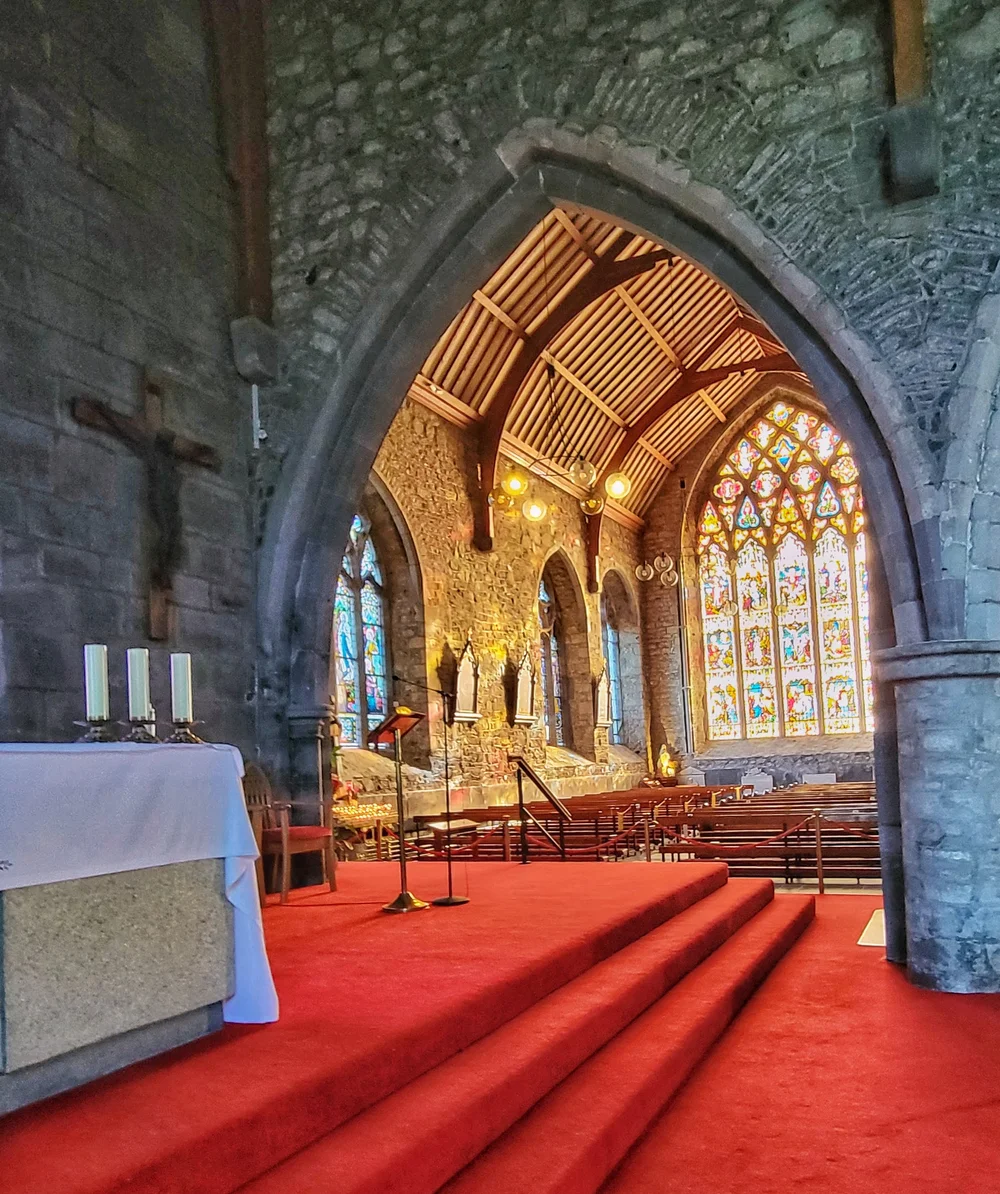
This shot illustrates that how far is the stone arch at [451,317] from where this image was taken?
16.3ft

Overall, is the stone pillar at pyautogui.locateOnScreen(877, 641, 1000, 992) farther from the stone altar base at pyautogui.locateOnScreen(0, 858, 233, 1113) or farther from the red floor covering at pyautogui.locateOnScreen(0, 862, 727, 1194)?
the stone altar base at pyautogui.locateOnScreen(0, 858, 233, 1113)

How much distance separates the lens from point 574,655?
51.2 ft

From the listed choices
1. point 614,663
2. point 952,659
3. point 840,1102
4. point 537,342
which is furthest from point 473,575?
point 840,1102

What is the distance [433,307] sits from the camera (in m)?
6.16

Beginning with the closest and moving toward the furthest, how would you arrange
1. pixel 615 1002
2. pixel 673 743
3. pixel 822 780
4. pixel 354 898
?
pixel 615 1002 → pixel 354 898 → pixel 822 780 → pixel 673 743

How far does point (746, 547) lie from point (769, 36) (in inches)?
495

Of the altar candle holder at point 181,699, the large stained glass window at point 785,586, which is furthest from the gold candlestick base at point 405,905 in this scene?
the large stained glass window at point 785,586

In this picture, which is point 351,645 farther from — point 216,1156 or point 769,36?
point 216,1156

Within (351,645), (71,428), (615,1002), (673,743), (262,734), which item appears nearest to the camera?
(615,1002)

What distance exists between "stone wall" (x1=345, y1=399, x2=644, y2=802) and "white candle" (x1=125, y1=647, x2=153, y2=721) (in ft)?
23.3

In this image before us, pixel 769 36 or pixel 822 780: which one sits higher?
pixel 769 36

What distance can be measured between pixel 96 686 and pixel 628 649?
1495cm

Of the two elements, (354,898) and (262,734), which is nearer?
(354,898)

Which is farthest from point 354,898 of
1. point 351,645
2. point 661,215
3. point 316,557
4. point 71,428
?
point 351,645
